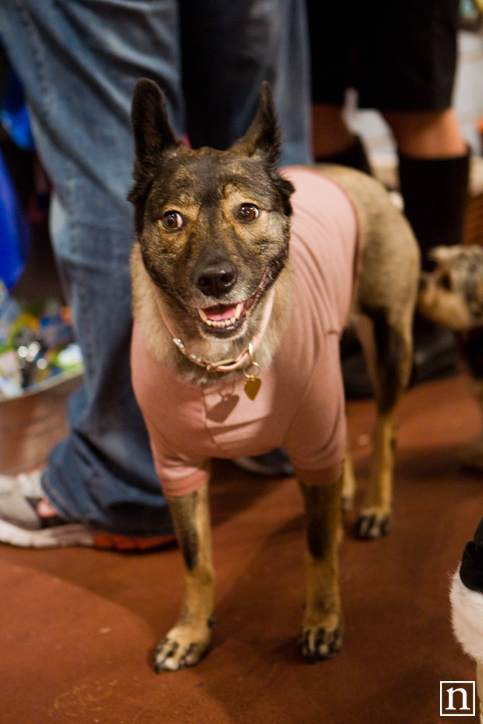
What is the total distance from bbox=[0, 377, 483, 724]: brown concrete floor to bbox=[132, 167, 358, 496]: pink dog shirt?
38 cm

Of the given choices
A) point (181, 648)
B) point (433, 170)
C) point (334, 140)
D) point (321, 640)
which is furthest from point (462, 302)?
point (181, 648)

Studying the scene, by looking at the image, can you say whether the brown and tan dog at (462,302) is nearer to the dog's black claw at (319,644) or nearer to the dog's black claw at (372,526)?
the dog's black claw at (372,526)

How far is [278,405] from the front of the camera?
123cm

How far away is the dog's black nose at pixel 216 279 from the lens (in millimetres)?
1067

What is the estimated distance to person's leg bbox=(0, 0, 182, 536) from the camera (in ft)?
4.90

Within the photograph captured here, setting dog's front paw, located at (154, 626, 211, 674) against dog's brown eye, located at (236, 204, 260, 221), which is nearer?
dog's brown eye, located at (236, 204, 260, 221)

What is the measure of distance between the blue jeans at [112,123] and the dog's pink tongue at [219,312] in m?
0.56

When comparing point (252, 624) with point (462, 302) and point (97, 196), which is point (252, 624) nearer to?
point (97, 196)

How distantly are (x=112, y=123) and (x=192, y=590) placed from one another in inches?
44.0

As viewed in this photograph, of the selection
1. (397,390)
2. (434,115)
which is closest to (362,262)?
(397,390)

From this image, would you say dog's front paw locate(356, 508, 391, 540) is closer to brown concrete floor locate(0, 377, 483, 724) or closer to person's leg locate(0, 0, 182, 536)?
brown concrete floor locate(0, 377, 483, 724)

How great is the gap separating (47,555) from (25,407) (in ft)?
3.53

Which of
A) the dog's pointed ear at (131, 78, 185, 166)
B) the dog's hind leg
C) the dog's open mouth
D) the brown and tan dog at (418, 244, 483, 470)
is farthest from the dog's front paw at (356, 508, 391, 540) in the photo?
the dog's pointed ear at (131, 78, 185, 166)

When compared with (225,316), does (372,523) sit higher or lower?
lower
